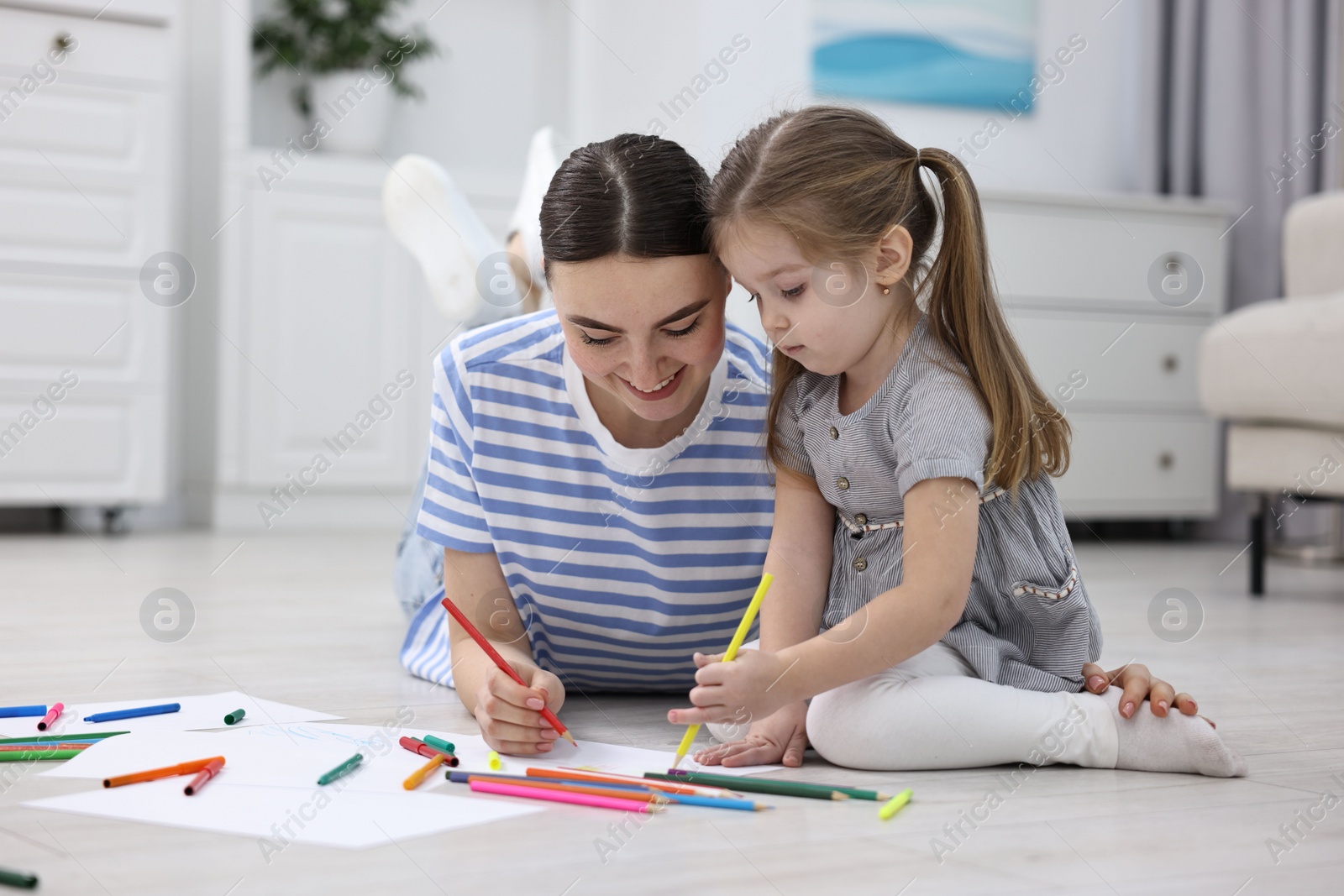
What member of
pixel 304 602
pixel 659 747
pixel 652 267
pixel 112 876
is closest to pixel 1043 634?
pixel 659 747

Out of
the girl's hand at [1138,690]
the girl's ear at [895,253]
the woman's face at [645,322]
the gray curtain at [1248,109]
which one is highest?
the gray curtain at [1248,109]

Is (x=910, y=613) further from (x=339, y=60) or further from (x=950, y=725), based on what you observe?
(x=339, y=60)

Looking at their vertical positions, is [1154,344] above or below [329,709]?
above

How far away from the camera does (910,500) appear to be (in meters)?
0.97

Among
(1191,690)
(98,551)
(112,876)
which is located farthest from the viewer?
(98,551)

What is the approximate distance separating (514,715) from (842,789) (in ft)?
0.82

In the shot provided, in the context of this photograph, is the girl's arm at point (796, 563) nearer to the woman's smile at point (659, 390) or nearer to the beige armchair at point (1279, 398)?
the woman's smile at point (659, 390)

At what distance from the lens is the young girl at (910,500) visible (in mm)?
955

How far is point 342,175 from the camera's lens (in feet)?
10.9

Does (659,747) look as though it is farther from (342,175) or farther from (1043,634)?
(342,175)

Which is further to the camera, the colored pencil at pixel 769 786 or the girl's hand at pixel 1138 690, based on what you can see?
the girl's hand at pixel 1138 690

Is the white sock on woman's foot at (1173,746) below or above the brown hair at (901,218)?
below

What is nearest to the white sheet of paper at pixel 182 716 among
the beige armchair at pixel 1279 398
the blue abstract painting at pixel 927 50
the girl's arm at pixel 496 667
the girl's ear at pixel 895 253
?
the girl's arm at pixel 496 667

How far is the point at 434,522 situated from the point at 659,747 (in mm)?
306
